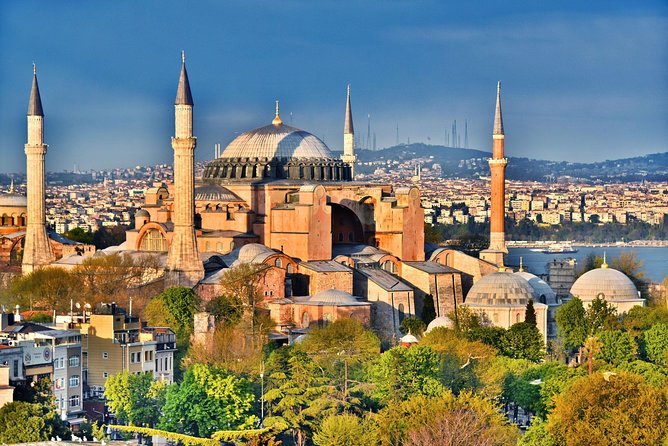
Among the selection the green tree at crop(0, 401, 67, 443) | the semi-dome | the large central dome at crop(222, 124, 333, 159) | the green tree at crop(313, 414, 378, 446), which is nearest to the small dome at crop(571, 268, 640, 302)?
the semi-dome

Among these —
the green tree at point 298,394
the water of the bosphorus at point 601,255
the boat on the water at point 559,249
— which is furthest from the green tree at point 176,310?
the boat on the water at point 559,249

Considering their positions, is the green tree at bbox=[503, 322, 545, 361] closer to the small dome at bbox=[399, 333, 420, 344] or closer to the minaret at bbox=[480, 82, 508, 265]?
the small dome at bbox=[399, 333, 420, 344]

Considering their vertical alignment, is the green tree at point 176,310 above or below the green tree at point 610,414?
above

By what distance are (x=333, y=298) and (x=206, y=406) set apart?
11.8 meters

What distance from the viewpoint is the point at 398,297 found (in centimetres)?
4900

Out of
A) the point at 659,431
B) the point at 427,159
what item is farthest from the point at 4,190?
the point at 427,159

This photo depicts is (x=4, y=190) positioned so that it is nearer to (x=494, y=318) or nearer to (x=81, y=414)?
(x=494, y=318)

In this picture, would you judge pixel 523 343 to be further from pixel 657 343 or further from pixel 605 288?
pixel 605 288

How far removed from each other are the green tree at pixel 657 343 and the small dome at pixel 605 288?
223 inches

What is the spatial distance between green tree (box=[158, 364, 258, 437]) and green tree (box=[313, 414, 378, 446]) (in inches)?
69.8

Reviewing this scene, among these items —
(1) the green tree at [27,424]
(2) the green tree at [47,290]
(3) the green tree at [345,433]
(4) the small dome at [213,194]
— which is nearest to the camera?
(1) the green tree at [27,424]

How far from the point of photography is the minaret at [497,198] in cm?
5612

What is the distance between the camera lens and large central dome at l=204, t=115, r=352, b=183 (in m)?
54.3

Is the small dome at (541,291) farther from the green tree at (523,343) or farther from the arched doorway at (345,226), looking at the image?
the green tree at (523,343)
